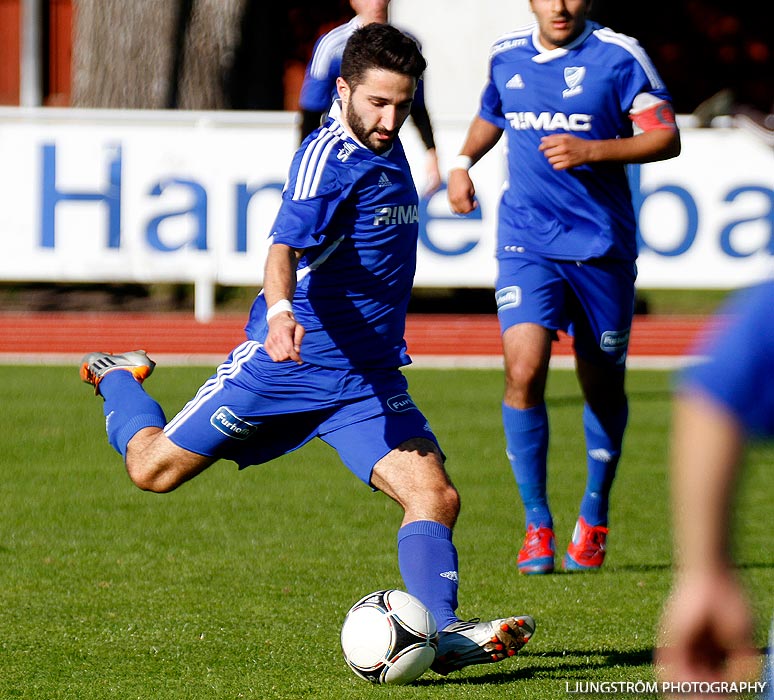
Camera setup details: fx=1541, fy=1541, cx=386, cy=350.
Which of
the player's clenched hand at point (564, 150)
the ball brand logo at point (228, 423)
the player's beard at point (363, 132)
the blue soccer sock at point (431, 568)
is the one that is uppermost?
the player's beard at point (363, 132)

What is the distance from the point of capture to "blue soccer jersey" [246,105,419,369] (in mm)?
4605

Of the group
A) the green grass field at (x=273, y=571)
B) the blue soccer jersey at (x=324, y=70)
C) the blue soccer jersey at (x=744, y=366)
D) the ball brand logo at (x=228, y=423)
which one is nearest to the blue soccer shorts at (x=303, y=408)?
the ball brand logo at (x=228, y=423)

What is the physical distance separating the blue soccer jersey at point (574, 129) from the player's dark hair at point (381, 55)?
5.27 ft

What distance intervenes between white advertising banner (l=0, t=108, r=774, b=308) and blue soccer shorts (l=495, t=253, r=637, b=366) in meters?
6.61

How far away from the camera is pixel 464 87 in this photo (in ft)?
54.5

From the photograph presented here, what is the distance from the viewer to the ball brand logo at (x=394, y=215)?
471cm

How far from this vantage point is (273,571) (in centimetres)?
593

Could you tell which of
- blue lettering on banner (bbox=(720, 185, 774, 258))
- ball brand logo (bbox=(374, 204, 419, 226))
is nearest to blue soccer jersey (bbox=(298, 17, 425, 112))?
ball brand logo (bbox=(374, 204, 419, 226))

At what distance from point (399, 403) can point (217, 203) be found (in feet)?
27.3

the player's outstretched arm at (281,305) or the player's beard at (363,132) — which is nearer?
the player's outstretched arm at (281,305)

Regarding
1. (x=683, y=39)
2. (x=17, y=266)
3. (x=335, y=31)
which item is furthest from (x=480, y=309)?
(x=683, y=39)

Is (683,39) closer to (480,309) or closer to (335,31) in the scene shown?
(480,309)

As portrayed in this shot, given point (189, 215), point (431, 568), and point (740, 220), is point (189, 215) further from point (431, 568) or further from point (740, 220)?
point (431, 568)

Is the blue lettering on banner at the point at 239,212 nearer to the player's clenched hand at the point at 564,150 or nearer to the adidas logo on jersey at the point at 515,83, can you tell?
the adidas logo on jersey at the point at 515,83
